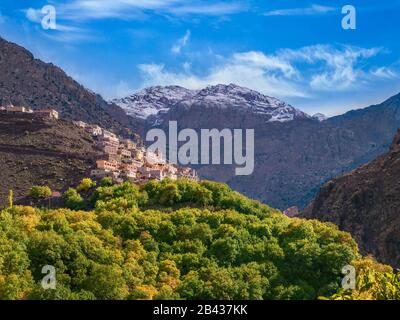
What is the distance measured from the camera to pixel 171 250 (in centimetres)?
7006

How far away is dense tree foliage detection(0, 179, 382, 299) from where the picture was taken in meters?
56.6

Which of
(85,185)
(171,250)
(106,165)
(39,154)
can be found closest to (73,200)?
Answer: (85,185)

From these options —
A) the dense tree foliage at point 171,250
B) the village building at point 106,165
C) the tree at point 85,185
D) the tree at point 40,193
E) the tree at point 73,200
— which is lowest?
the dense tree foliage at point 171,250

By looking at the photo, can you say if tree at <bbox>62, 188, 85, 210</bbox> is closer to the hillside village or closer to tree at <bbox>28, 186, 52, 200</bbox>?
tree at <bbox>28, 186, 52, 200</bbox>

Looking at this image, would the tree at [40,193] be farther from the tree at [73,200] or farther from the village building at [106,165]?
the village building at [106,165]

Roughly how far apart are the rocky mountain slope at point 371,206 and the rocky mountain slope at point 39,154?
141 ft

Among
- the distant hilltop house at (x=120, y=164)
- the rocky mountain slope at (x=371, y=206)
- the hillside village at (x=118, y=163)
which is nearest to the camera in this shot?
the rocky mountain slope at (x=371, y=206)

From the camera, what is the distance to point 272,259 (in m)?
70.0

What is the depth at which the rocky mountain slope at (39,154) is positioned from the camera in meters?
114

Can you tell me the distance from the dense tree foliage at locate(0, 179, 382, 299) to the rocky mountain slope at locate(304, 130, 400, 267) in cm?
2914

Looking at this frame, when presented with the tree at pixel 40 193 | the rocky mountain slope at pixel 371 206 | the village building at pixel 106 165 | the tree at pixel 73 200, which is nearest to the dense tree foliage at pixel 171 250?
the tree at pixel 73 200

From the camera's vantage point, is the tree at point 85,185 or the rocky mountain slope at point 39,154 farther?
the rocky mountain slope at point 39,154
